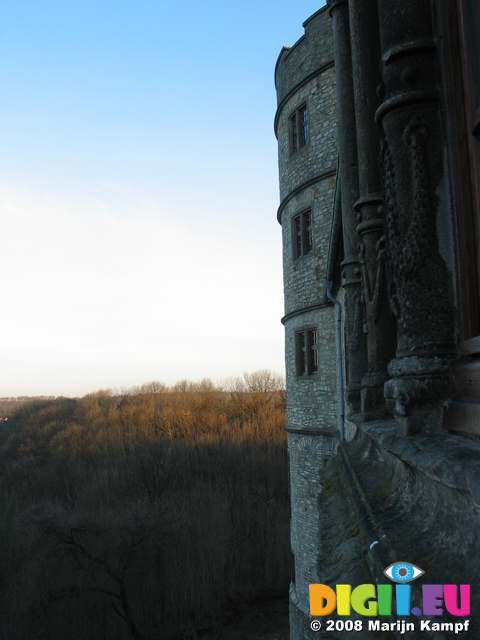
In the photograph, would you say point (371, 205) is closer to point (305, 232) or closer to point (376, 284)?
point (376, 284)

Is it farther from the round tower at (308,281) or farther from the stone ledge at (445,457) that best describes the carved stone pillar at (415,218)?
the round tower at (308,281)

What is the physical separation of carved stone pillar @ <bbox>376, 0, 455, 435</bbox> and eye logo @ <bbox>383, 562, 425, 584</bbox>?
863 mm

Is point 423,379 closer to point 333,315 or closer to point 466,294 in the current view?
point 466,294

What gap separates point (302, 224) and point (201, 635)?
15509 millimetres

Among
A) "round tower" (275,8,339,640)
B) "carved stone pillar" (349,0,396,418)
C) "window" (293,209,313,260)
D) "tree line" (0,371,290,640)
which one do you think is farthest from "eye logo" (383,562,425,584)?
"tree line" (0,371,290,640)

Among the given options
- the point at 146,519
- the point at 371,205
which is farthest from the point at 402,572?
the point at 146,519

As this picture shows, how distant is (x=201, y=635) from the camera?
1994 cm

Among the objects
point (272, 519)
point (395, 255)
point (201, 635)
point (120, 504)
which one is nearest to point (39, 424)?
point (120, 504)

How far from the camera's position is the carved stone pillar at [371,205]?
405 cm

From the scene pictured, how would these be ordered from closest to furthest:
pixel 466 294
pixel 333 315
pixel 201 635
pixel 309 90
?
pixel 466 294, pixel 333 315, pixel 309 90, pixel 201 635

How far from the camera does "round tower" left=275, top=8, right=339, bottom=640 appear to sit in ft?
39.8

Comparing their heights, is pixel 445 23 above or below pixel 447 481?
above

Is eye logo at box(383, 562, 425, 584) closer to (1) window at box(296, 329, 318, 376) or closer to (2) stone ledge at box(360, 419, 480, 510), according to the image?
(2) stone ledge at box(360, 419, 480, 510)

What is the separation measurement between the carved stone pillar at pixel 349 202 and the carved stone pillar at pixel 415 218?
7.99ft
